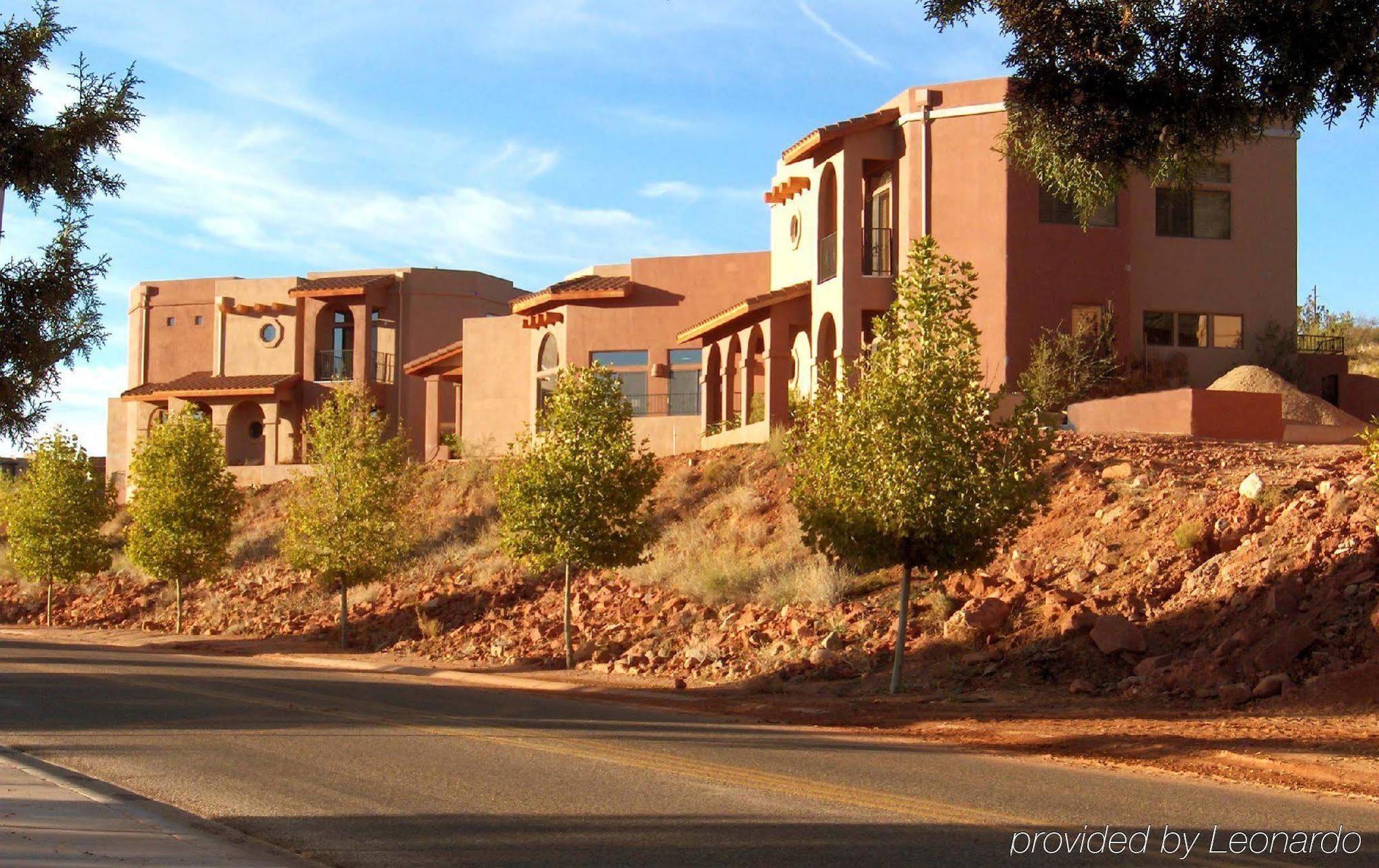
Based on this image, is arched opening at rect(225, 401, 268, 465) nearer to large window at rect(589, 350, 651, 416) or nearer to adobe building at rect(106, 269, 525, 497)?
adobe building at rect(106, 269, 525, 497)

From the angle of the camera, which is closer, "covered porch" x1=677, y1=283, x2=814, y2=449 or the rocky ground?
the rocky ground

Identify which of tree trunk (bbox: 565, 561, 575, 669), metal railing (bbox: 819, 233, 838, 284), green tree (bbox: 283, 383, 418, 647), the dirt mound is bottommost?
tree trunk (bbox: 565, 561, 575, 669)

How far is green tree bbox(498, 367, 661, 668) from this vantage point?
1107 inches

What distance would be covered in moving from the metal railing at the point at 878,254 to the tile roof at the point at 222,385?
89.8 ft

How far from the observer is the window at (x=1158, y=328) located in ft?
108

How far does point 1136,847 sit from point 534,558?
66.1ft

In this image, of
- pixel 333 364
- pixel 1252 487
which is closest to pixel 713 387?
pixel 1252 487

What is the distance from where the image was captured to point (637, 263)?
42156 mm

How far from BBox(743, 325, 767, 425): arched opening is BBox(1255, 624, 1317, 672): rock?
18.1 metres

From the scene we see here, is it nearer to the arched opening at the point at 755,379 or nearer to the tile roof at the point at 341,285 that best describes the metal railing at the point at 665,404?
the arched opening at the point at 755,379

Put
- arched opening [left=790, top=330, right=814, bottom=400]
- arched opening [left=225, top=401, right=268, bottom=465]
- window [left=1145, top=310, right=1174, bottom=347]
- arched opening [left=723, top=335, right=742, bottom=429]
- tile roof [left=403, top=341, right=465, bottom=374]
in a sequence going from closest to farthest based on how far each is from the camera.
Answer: window [left=1145, top=310, right=1174, bottom=347] → arched opening [left=790, top=330, right=814, bottom=400] → arched opening [left=723, top=335, right=742, bottom=429] → tile roof [left=403, top=341, right=465, bottom=374] → arched opening [left=225, top=401, right=268, bottom=465]

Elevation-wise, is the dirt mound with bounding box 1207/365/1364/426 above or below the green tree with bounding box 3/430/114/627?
above

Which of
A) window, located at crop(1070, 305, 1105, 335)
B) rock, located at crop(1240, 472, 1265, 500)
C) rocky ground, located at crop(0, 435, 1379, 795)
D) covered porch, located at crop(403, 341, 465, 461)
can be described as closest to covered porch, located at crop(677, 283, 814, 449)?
rocky ground, located at crop(0, 435, 1379, 795)

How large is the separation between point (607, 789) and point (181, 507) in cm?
3261
